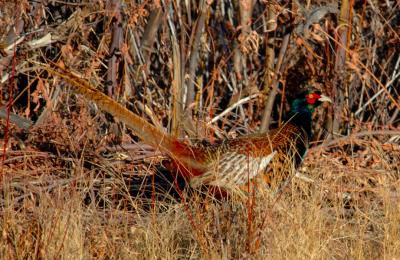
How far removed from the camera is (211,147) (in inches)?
203

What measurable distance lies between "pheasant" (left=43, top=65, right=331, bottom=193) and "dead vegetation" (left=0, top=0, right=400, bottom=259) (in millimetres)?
167

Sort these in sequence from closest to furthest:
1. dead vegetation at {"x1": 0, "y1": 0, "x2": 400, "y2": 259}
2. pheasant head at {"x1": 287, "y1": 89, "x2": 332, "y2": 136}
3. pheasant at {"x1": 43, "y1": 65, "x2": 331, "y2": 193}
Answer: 1. dead vegetation at {"x1": 0, "y1": 0, "x2": 400, "y2": 259}
2. pheasant at {"x1": 43, "y1": 65, "x2": 331, "y2": 193}
3. pheasant head at {"x1": 287, "y1": 89, "x2": 332, "y2": 136}

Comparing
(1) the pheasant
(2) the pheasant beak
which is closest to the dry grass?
(1) the pheasant

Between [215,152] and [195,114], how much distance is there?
1.03 metres

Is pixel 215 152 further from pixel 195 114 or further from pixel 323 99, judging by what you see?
pixel 195 114

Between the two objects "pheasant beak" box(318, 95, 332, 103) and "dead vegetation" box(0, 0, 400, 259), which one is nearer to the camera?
"dead vegetation" box(0, 0, 400, 259)

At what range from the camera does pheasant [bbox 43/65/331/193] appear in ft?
15.8

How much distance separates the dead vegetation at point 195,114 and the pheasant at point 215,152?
0.55 ft

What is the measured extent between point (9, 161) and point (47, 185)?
361mm

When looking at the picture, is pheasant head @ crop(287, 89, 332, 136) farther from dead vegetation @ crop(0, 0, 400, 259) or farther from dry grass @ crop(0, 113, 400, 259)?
dry grass @ crop(0, 113, 400, 259)

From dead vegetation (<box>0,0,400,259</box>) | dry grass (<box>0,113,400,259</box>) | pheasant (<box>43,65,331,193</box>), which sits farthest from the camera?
pheasant (<box>43,65,331,193</box>)

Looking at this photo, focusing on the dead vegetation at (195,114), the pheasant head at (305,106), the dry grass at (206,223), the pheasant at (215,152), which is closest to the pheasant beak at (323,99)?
the pheasant head at (305,106)

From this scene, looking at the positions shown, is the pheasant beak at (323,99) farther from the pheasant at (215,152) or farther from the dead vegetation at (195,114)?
the pheasant at (215,152)

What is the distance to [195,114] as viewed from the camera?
6.05m
